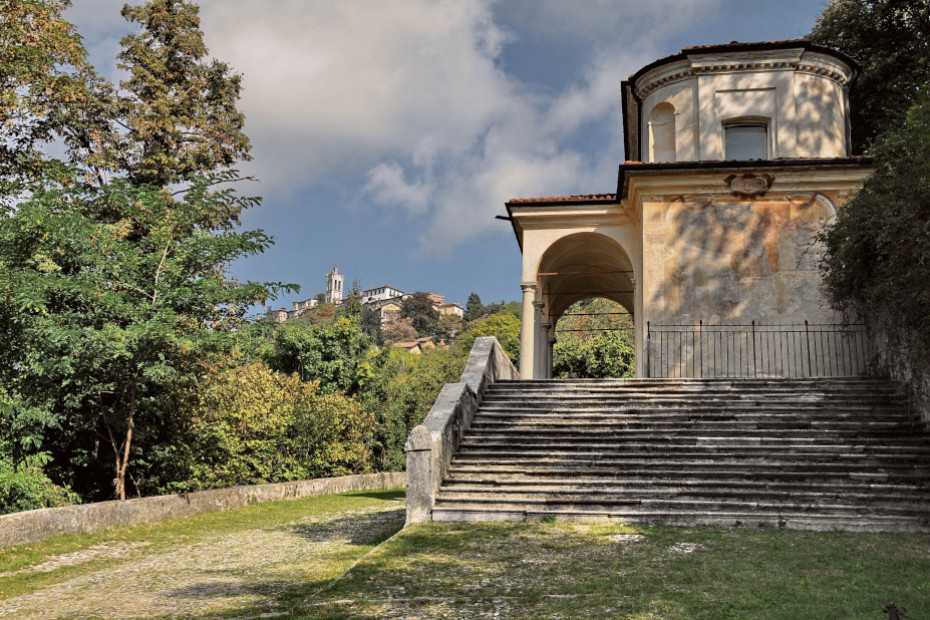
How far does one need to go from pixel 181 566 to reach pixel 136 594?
58.2 inches

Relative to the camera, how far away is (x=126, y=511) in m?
10.8

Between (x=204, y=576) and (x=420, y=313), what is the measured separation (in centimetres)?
13652

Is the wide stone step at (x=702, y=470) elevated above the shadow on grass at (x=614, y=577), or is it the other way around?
the wide stone step at (x=702, y=470)

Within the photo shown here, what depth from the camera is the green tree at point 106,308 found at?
35.2ft

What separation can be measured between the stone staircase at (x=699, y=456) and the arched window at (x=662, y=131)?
9.39 m

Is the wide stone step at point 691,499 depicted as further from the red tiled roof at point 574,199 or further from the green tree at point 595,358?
the green tree at point 595,358

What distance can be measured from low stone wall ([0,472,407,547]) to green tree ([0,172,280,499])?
1.11 metres

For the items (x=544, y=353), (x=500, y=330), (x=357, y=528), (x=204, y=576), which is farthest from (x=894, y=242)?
(x=500, y=330)

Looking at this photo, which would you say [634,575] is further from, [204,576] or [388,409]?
[388,409]

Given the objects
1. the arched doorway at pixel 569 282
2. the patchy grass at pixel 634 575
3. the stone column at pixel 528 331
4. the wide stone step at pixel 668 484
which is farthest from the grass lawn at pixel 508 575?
the arched doorway at pixel 569 282

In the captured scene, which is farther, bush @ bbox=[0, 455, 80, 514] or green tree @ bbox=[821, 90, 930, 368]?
bush @ bbox=[0, 455, 80, 514]

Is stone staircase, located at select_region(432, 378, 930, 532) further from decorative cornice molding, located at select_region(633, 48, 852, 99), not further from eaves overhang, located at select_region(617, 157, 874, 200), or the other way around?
decorative cornice molding, located at select_region(633, 48, 852, 99)

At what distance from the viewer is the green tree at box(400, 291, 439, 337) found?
142125 millimetres

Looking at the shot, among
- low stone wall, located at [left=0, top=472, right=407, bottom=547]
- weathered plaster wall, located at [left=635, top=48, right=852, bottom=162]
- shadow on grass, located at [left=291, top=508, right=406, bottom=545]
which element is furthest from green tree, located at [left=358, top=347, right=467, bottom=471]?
weathered plaster wall, located at [left=635, top=48, right=852, bottom=162]
